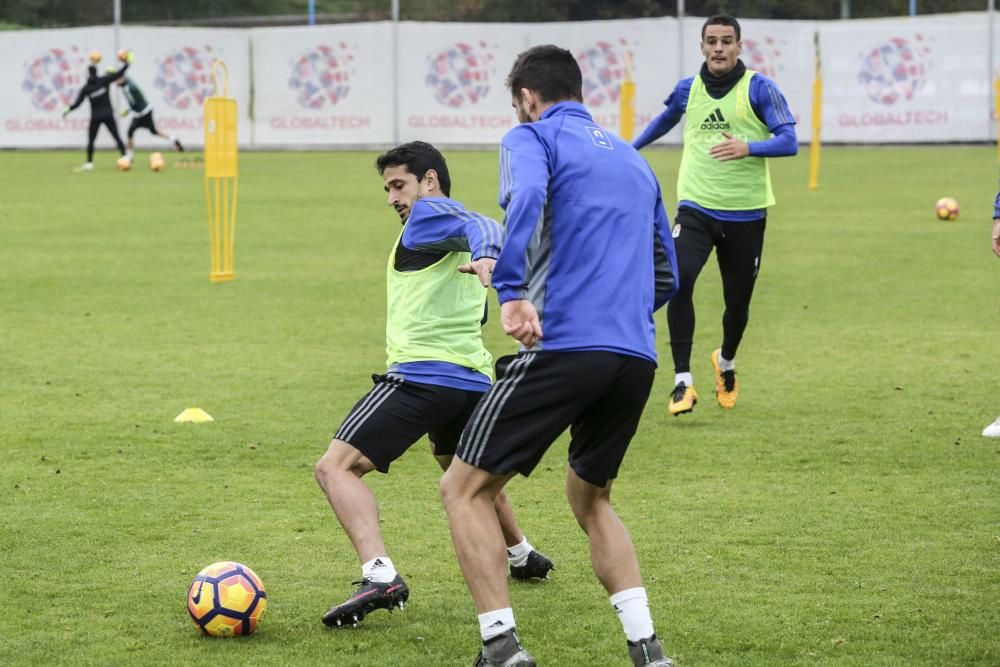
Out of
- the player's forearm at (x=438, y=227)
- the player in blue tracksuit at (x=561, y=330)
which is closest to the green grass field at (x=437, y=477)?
the player in blue tracksuit at (x=561, y=330)

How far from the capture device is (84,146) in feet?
125

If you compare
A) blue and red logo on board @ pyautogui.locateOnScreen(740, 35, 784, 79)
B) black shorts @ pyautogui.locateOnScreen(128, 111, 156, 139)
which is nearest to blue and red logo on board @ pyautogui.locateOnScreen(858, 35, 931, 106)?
blue and red logo on board @ pyautogui.locateOnScreen(740, 35, 784, 79)

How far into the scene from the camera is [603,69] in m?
37.8

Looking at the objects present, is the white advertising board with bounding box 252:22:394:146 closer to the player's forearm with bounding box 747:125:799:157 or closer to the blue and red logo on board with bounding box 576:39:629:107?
the blue and red logo on board with bounding box 576:39:629:107

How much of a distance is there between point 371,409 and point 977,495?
3211 millimetres

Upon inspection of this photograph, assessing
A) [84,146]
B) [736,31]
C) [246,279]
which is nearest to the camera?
[736,31]

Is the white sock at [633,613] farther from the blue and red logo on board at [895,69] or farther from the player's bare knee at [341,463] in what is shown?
the blue and red logo on board at [895,69]

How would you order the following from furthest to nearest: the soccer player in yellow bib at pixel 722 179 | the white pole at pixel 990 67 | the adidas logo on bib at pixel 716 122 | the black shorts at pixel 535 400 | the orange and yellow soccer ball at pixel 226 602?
the white pole at pixel 990 67 → the adidas logo on bib at pixel 716 122 → the soccer player in yellow bib at pixel 722 179 → the orange and yellow soccer ball at pixel 226 602 → the black shorts at pixel 535 400

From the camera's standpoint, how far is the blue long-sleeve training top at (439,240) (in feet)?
17.9

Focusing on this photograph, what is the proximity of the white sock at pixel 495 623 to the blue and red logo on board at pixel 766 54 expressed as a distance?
34.6 metres

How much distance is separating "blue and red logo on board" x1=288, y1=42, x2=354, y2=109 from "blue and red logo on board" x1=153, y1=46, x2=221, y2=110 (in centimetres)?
210

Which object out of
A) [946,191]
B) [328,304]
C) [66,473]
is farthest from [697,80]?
[946,191]

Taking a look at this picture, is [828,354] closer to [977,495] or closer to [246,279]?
[977,495]

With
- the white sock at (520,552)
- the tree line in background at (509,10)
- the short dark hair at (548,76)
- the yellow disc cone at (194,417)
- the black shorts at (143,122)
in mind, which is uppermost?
the tree line in background at (509,10)
